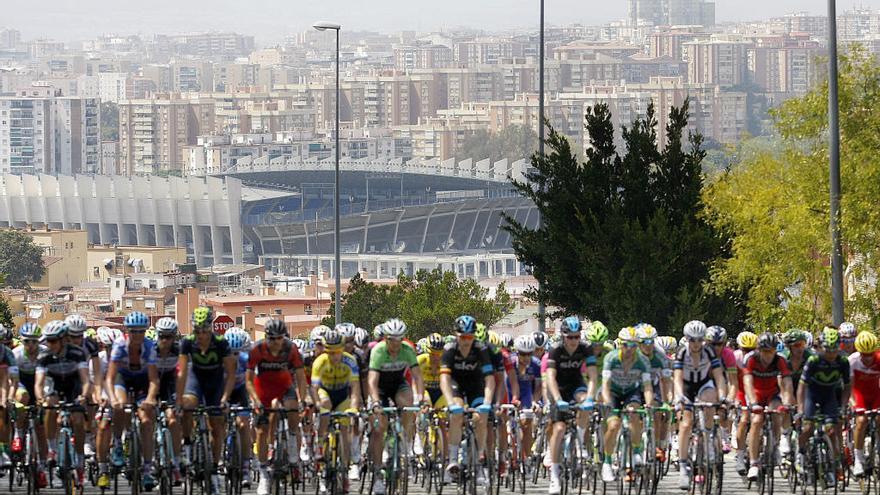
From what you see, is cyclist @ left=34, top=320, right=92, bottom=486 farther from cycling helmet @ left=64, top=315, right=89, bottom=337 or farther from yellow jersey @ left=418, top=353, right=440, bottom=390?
yellow jersey @ left=418, top=353, right=440, bottom=390

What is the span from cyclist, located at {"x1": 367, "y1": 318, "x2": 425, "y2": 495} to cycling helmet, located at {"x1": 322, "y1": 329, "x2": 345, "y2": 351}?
0.87 ft

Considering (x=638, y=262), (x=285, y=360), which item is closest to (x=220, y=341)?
(x=285, y=360)

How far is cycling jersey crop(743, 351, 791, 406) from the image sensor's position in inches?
583

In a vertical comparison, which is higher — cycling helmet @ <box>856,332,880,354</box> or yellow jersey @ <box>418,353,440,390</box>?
cycling helmet @ <box>856,332,880,354</box>

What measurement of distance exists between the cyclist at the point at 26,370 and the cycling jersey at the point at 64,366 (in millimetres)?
135

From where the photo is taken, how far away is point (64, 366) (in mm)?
14297

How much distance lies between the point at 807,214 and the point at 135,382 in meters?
16.8

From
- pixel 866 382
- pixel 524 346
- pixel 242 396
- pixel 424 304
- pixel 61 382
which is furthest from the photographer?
pixel 424 304

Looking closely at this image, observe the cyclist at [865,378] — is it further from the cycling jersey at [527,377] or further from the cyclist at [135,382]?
the cyclist at [135,382]

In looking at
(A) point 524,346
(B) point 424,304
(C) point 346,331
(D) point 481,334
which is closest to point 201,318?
(C) point 346,331

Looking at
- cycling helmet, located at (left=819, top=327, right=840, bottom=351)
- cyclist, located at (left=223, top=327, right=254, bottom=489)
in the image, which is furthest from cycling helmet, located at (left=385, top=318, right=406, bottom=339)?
cycling helmet, located at (left=819, top=327, right=840, bottom=351)

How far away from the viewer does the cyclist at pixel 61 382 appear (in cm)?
1405

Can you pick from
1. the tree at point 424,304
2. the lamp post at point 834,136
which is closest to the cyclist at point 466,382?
the lamp post at point 834,136

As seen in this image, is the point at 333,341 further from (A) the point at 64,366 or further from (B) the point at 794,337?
(B) the point at 794,337
